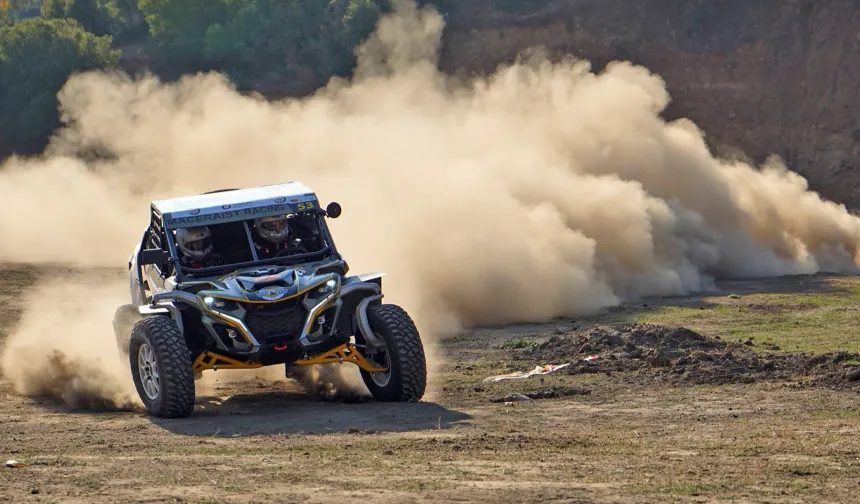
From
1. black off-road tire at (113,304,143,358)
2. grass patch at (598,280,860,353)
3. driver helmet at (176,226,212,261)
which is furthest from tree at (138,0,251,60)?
driver helmet at (176,226,212,261)

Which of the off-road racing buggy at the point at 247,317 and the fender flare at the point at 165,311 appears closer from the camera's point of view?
the off-road racing buggy at the point at 247,317

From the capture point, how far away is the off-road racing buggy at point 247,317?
15539mm

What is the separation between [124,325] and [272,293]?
2.52 metres

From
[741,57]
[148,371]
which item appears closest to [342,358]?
[148,371]

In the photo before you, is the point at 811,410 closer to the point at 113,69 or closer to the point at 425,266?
the point at 425,266

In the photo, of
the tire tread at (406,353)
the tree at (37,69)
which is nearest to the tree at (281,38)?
the tree at (37,69)

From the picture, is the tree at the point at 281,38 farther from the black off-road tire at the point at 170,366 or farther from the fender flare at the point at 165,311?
the black off-road tire at the point at 170,366

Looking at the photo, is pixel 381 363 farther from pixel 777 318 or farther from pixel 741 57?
pixel 741 57

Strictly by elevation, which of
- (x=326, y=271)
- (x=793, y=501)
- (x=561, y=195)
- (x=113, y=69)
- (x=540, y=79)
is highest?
(x=113, y=69)

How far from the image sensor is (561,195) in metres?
33.4

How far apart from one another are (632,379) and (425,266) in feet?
31.1

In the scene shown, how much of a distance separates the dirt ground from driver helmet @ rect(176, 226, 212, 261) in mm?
1741

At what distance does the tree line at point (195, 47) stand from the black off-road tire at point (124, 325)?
40.2 meters

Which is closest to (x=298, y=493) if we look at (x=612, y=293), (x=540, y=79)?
(x=612, y=293)
